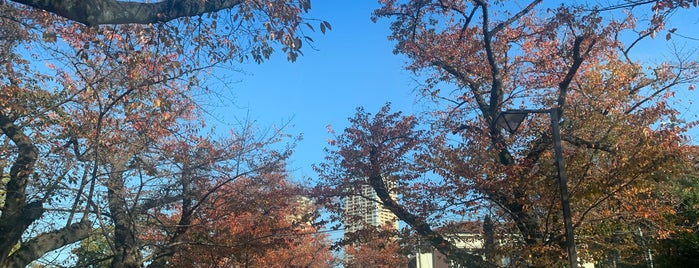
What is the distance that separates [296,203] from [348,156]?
11.5 ft

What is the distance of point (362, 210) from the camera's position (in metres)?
15.3

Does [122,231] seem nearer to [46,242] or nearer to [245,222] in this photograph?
[46,242]

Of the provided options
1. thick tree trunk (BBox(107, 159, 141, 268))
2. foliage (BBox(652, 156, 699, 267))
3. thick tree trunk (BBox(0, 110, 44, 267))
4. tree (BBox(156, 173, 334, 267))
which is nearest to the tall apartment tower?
tree (BBox(156, 173, 334, 267))

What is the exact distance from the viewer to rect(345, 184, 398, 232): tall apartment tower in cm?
1500

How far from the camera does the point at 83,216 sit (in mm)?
11352

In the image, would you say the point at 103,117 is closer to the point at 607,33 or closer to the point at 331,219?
the point at 331,219

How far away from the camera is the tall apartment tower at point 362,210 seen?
1500 cm

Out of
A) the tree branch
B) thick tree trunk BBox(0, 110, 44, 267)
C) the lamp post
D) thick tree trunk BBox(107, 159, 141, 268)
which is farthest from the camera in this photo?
thick tree trunk BBox(107, 159, 141, 268)

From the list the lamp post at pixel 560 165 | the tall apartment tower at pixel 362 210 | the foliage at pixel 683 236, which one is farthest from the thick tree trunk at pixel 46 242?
the foliage at pixel 683 236

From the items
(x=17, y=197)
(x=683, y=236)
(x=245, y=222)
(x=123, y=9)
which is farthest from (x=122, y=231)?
(x=683, y=236)

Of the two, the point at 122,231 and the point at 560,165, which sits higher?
the point at 560,165

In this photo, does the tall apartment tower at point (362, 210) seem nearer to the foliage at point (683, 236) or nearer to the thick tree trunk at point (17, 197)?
the foliage at point (683, 236)

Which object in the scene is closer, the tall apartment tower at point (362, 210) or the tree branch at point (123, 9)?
the tree branch at point (123, 9)

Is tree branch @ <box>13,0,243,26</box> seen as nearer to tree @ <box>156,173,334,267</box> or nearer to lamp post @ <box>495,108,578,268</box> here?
lamp post @ <box>495,108,578,268</box>
